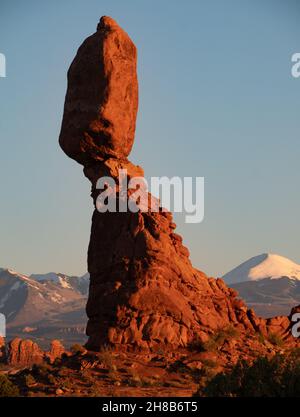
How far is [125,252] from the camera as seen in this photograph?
40.2 metres

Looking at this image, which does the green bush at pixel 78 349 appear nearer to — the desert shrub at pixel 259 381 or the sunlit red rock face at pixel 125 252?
the sunlit red rock face at pixel 125 252

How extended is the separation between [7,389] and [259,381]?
9957mm

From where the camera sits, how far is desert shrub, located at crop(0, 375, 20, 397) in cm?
3488

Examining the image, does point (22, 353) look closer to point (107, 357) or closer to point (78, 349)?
point (78, 349)

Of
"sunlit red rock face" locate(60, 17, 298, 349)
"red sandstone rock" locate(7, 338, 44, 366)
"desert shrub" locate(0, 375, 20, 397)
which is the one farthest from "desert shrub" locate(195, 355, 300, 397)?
"red sandstone rock" locate(7, 338, 44, 366)

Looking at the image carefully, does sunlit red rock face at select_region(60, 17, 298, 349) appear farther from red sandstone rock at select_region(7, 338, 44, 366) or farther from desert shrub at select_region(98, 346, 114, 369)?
red sandstone rock at select_region(7, 338, 44, 366)

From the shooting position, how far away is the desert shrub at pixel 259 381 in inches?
1217

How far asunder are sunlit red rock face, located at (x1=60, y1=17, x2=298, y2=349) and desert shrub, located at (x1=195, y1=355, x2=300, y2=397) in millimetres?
7231

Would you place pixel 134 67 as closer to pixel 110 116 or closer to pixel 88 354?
pixel 110 116

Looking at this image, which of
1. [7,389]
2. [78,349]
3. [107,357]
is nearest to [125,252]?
[78,349]

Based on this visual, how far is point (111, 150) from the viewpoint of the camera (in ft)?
139
